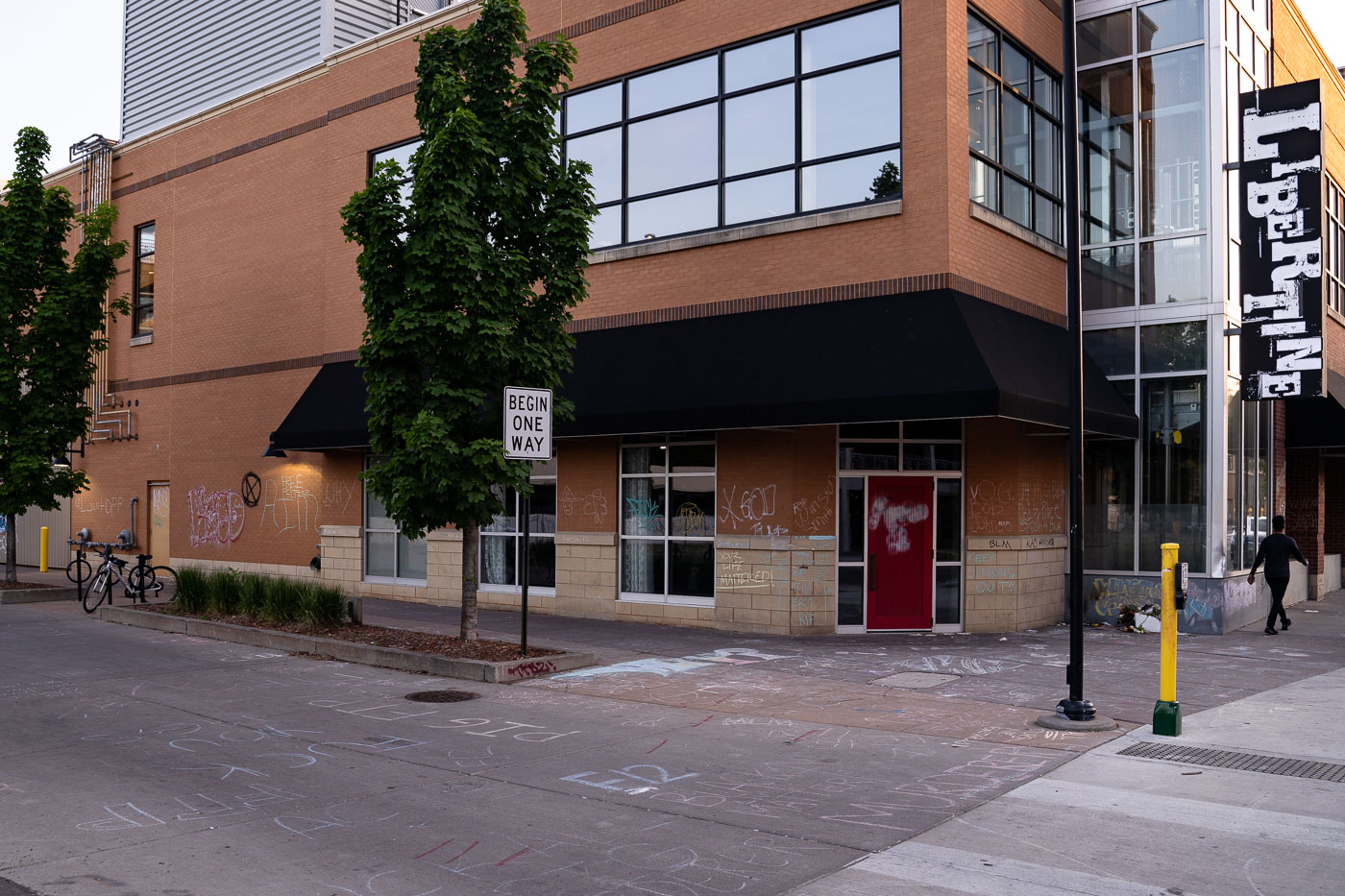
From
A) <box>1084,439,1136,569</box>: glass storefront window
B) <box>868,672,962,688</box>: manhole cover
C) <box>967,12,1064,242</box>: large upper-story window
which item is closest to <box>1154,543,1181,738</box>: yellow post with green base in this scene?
<box>868,672,962,688</box>: manhole cover

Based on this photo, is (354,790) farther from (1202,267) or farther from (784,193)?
(1202,267)

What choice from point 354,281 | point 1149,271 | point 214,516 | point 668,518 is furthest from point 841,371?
point 214,516

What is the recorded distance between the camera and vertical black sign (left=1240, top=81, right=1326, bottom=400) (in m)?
15.8

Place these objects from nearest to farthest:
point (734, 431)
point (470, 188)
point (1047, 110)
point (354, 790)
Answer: point (354, 790) → point (470, 188) → point (734, 431) → point (1047, 110)

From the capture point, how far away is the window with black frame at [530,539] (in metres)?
17.5

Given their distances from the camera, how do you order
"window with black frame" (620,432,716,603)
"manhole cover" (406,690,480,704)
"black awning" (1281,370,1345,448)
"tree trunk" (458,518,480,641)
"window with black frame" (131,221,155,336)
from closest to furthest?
"manhole cover" (406,690,480,704) → "tree trunk" (458,518,480,641) → "window with black frame" (620,432,716,603) → "black awning" (1281,370,1345,448) → "window with black frame" (131,221,155,336)

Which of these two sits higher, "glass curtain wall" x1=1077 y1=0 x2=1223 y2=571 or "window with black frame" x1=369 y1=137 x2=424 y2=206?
"window with black frame" x1=369 y1=137 x2=424 y2=206

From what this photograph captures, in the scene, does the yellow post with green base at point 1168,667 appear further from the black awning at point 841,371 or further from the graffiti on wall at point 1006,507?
the graffiti on wall at point 1006,507

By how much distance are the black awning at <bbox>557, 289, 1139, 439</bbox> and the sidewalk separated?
214 inches

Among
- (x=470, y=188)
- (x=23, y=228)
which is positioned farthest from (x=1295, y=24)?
(x=23, y=228)

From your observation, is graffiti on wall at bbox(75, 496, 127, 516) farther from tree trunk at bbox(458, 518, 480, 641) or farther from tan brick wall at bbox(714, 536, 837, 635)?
tan brick wall at bbox(714, 536, 837, 635)

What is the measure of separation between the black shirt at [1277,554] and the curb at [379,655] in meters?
10.6

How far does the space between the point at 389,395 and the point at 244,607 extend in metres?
5.04

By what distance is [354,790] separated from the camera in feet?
22.9
